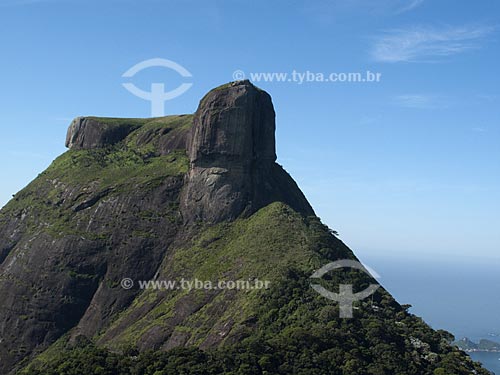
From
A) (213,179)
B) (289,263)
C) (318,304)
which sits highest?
(213,179)

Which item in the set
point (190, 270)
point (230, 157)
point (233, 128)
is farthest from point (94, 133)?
point (190, 270)

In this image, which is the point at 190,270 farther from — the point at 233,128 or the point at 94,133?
the point at 94,133

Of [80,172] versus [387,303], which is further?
[80,172]

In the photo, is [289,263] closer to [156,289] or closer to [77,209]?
[156,289]

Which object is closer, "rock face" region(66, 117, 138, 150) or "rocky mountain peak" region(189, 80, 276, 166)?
"rocky mountain peak" region(189, 80, 276, 166)

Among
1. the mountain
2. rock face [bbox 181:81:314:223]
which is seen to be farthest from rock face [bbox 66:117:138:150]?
rock face [bbox 181:81:314:223]

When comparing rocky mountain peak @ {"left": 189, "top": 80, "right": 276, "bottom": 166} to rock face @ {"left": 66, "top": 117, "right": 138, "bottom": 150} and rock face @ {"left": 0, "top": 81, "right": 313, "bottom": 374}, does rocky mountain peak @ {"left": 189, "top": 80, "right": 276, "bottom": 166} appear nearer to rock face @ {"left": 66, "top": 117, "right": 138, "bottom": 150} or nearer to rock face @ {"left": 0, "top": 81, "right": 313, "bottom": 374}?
rock face @ {"left": 0, "top": 81, "right": 313, "bottom": 374}

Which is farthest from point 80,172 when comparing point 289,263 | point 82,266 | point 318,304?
point 318,304
